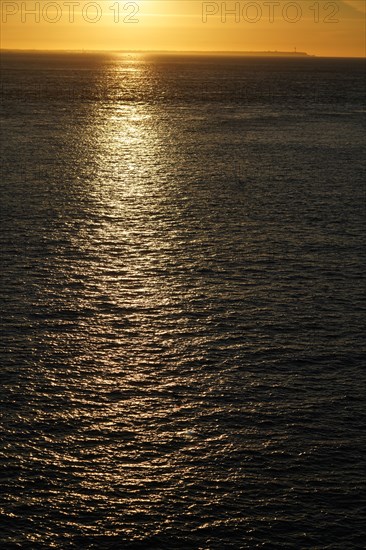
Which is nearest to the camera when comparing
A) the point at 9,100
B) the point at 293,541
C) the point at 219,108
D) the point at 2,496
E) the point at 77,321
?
the point at 293,541

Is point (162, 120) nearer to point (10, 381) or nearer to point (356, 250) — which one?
point (356, 250)

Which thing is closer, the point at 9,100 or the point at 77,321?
the point at 77,321

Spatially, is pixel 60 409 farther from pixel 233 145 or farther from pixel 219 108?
pixel 219 108

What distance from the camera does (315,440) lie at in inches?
745

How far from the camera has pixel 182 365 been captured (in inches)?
896

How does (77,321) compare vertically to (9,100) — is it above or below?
below

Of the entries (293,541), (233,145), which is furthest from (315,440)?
(233,145)

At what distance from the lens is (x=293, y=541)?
15.4 metres

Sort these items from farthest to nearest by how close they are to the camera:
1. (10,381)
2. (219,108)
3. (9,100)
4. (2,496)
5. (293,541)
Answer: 1. (9,100)
2. (219,108)
3. (10,381)
4. (2,496)
5. (293,541)

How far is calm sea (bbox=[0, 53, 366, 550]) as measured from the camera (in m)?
16.2

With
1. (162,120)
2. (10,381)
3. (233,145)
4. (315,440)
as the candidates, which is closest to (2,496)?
(10,381)

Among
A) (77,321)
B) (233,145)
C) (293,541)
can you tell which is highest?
(233,145)

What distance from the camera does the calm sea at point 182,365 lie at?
16156 millimetres

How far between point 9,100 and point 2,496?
120882mm
